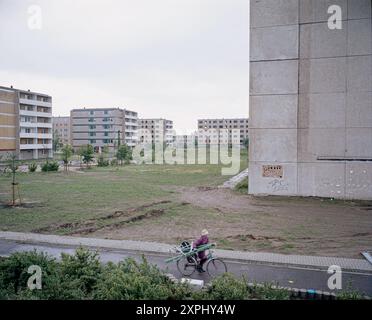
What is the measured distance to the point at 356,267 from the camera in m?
11.2

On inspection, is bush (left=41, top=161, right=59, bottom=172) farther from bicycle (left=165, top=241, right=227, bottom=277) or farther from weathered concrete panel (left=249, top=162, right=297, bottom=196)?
bicycle (left=165, top=241, right=227, bottom=277)

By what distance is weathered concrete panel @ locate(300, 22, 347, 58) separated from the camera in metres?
23.7

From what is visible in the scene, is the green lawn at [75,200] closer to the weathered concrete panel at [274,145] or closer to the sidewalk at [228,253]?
the sidewalk at [228,253]

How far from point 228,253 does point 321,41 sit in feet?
57.2

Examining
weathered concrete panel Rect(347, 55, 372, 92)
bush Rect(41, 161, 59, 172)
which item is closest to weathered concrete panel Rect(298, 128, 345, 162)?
weathered concrete panel Rect(347, 55, 372, 92)

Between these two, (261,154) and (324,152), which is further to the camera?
(261,154)

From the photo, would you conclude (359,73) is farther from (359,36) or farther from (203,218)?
(203,218)

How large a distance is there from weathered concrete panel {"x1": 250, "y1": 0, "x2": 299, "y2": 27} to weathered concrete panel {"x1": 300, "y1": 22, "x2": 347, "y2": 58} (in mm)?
1180

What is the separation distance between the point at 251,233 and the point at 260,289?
8143 mm

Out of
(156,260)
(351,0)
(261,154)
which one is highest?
(351,0)

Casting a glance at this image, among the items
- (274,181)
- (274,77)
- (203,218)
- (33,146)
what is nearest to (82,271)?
(203,218)

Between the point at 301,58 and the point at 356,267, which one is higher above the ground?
the point at 301,58
